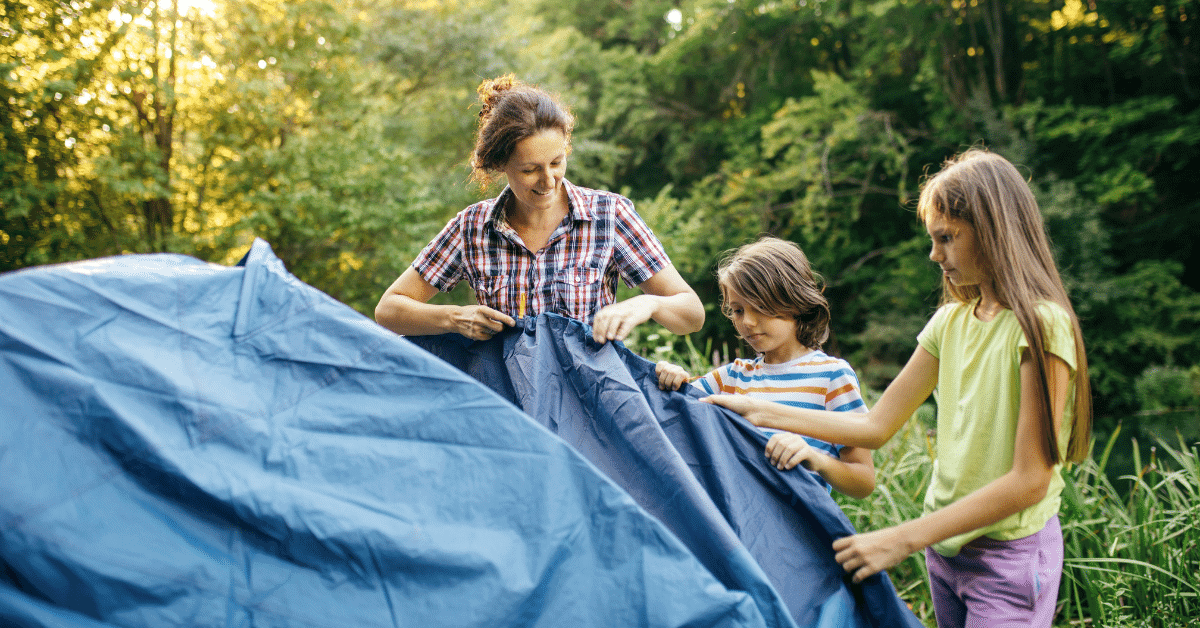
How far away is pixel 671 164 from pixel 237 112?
301 inches

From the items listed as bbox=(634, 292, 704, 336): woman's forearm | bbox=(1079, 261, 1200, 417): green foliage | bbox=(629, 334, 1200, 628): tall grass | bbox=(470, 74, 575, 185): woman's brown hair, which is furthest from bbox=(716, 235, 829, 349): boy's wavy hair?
bbox=(1079, 261, 1200, 417): green foliage

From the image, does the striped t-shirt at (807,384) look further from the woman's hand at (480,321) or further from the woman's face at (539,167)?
the woman's face at (539,167)

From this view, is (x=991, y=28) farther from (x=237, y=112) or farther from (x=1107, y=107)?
(x=237, y=112)

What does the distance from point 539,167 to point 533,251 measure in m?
0.22

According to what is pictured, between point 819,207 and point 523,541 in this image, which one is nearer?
point 523,541

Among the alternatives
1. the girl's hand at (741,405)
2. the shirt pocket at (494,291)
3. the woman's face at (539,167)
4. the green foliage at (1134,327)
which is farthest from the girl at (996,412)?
the green foliage at (1134,327)

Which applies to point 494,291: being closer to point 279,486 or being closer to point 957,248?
point 279,486

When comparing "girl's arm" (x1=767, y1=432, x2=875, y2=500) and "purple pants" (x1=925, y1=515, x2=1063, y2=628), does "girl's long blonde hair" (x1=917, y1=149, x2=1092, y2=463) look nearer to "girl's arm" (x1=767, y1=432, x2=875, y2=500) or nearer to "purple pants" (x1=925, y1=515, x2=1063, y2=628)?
"purple pants" (x1=925, y1=515, x2=1063, y2=628)

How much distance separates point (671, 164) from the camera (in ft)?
46.7

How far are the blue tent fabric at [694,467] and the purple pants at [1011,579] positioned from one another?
0.46 feet

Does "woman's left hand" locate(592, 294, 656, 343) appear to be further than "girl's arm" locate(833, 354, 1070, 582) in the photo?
Yes

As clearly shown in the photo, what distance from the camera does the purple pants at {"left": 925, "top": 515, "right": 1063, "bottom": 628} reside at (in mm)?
1513

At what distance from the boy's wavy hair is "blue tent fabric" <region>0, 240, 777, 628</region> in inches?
31.6

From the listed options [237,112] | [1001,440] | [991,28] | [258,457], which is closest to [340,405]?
[258,457]
